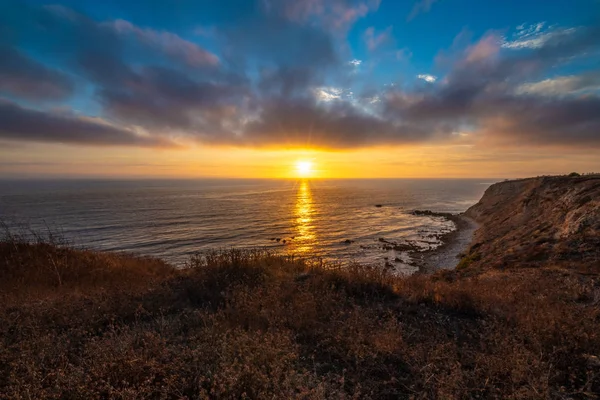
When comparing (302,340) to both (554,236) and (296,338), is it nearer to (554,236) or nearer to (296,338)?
(296,338)

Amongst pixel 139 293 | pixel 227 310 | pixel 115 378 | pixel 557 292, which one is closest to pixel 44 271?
pixel 139 293

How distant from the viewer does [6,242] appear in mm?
12883

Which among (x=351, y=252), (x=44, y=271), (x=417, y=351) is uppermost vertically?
(x=417, y=351)

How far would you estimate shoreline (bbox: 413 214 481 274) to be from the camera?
28.8 meters

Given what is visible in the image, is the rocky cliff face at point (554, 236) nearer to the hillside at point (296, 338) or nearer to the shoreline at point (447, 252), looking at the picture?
the shoreline at point (447, 252)

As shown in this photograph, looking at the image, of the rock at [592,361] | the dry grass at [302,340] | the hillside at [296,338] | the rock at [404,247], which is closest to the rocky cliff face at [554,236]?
the hillside at [296,338]

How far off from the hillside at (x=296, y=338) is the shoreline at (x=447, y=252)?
19551 millimetres

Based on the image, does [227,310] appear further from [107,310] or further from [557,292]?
[557,292]

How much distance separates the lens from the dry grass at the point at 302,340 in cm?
357

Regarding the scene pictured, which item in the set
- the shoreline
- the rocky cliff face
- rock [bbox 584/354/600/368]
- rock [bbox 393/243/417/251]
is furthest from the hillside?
rock [bbox 393/243/417/251]

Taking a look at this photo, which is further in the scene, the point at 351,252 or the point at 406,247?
the point at 406,247

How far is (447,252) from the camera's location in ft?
115

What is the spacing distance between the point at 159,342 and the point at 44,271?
969 centimetres

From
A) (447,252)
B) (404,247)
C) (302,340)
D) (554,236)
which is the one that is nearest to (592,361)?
(302,340)
